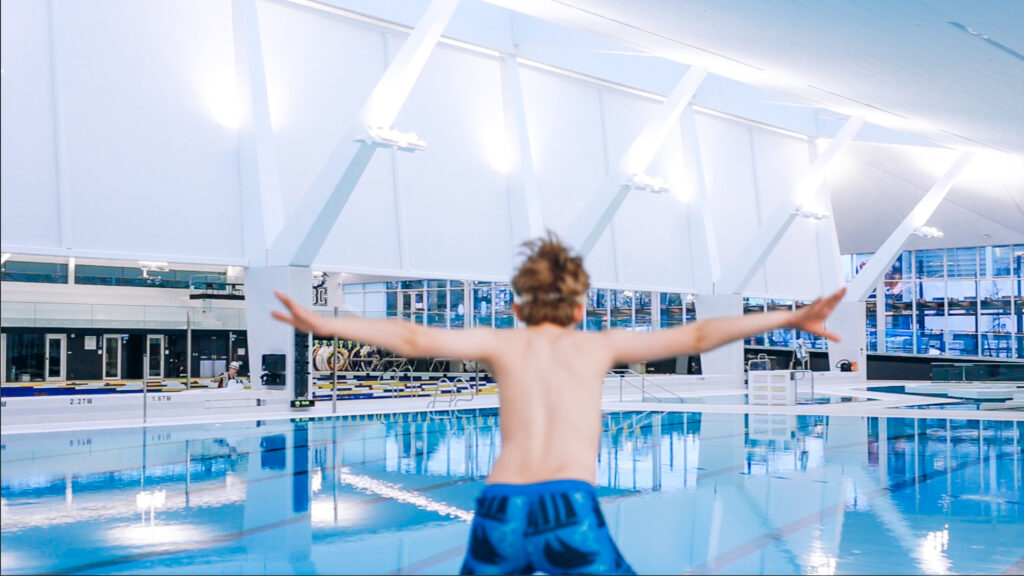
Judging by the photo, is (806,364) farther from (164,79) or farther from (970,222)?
(164,79)

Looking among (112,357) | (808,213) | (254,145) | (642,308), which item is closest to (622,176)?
(808,213)

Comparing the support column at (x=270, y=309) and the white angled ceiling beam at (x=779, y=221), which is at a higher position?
the white angled ceiling beam at (x=779, y=221)

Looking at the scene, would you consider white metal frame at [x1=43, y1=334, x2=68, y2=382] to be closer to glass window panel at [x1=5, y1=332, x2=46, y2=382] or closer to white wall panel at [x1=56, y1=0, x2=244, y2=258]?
glass window panel at [x1=5, y1=332, x2=46, y2=382]

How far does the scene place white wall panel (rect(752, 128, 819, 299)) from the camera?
32.0 m

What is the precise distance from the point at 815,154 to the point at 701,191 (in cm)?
807

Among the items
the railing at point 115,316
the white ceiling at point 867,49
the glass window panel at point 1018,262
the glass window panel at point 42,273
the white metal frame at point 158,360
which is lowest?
the white metal frame at point 158,360

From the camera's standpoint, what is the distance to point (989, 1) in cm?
888

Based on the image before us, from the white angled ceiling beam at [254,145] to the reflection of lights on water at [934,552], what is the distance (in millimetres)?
13938

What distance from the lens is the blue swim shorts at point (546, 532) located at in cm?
256

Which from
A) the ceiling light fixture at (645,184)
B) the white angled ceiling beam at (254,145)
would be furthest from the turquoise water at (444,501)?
the ceiling light fixture at (645,184)

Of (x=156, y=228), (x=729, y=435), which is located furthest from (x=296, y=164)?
(x=729, y=435)

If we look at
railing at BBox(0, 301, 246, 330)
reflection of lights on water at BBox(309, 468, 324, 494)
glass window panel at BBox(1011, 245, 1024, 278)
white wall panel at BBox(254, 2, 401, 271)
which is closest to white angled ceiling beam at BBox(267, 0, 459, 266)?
white wall panel at BBox(254, 2, 401, 271)

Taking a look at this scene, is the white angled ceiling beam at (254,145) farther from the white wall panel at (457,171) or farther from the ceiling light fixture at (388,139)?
the white wall panel at (457,171)

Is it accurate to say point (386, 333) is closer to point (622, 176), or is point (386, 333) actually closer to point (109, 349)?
point (622, 176)
